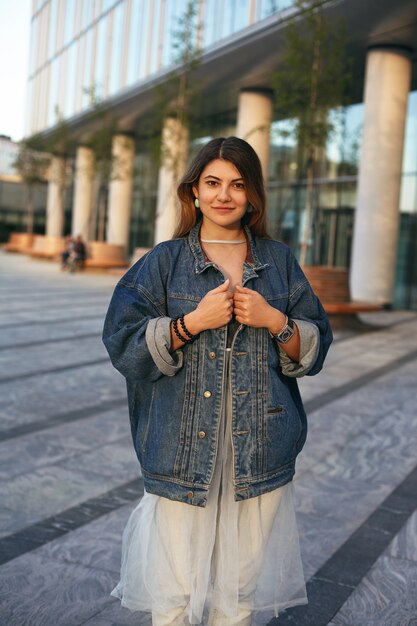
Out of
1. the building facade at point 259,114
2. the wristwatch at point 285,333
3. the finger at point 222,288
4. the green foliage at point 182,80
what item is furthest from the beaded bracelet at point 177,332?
the green foliage at point 182,80

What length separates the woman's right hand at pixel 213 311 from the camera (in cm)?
233

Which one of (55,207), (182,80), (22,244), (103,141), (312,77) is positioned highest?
(182,80)

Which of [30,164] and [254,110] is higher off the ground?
[254,110]

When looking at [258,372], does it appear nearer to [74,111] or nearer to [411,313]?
[411,313]

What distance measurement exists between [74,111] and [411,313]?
24.5m

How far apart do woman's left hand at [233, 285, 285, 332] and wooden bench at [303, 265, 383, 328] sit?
36.8 feet

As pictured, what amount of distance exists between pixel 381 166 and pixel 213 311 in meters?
17.3

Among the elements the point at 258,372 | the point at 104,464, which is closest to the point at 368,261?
the point at 104,464

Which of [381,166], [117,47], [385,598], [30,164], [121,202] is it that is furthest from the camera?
[30,164]

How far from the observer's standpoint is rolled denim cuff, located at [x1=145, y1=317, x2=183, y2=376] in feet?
7.75

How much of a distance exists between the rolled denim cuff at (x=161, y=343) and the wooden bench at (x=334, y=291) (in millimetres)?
11271

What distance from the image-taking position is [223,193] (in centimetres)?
250

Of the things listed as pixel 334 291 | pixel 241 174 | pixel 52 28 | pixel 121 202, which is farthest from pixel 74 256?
pixel 241 174

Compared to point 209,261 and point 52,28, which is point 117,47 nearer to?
point 52,28
